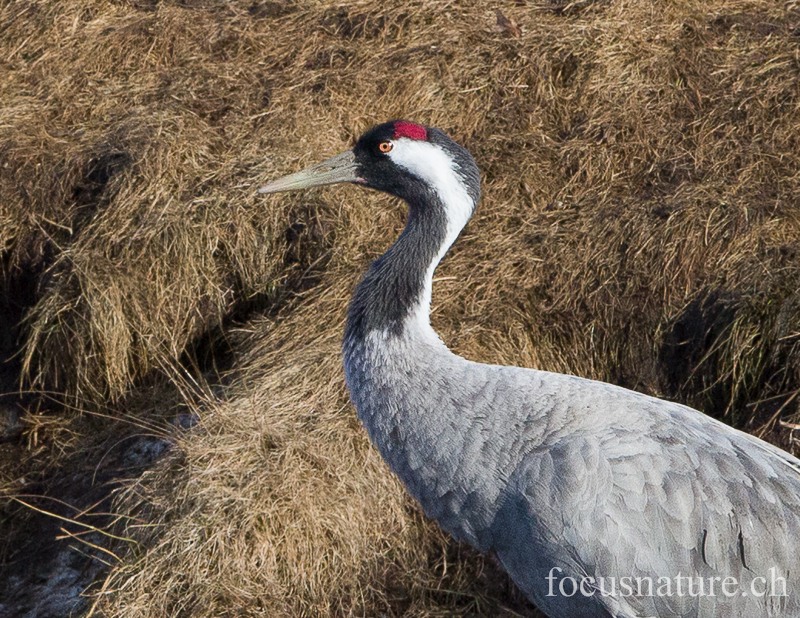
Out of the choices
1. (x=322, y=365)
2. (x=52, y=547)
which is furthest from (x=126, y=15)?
(x=52, y=547)

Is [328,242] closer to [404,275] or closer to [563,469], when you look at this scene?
[404,275]

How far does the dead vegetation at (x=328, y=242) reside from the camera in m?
3.55

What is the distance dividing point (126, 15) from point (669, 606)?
14.0 feet

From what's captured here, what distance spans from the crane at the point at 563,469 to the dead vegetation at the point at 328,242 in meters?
0.87

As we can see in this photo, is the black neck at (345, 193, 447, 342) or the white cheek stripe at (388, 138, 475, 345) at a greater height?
the white cheek stripe at (388, 138, 475, 345)

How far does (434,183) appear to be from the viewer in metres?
2.89

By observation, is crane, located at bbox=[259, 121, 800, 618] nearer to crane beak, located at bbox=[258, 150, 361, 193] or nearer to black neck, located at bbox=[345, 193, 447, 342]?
black neck, located at bbox=[345, 193, 447, 342]

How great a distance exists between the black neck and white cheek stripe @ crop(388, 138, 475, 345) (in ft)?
0.06

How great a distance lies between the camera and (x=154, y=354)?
4230 millimetres

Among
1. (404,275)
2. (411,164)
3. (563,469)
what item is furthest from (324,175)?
(563,469)

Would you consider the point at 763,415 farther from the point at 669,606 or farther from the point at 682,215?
the point at 669,606

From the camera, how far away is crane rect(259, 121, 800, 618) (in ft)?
8.39

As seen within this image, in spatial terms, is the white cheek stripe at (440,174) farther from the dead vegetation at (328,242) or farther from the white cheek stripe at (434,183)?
the dead vegetation at (328,242)

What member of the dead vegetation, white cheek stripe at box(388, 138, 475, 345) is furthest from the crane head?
the dead vegetation
